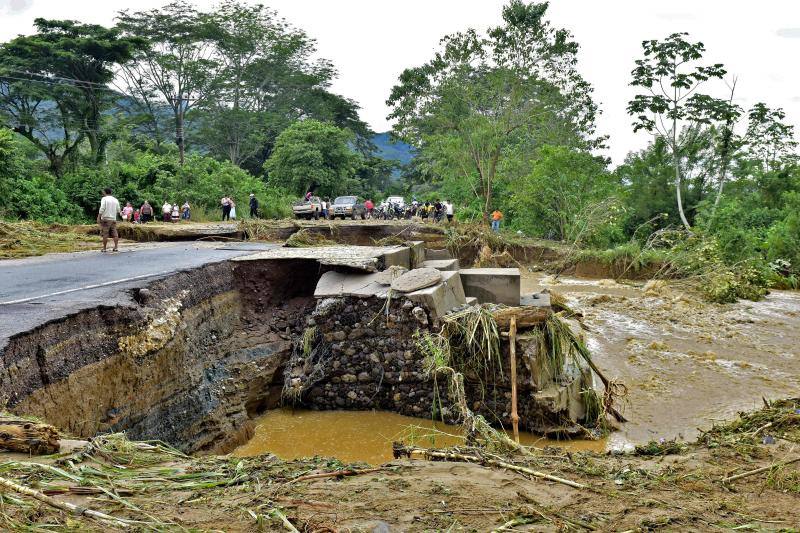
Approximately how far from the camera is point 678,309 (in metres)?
15.5

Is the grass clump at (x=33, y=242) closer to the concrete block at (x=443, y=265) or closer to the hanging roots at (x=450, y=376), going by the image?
the concrete block at (x=443, y=265)

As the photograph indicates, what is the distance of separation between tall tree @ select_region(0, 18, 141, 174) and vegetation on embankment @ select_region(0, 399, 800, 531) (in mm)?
25978

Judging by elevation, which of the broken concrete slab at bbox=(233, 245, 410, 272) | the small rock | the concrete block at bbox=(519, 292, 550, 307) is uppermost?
the broken concrete slab at bbox=(233, 245, 410, 272)

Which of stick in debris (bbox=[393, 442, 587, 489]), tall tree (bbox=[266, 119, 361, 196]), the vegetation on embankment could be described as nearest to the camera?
the vegetation on embankment

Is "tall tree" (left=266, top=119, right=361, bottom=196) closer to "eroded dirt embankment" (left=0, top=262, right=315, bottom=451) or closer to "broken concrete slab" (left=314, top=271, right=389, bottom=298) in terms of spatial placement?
"eroded dirt embankment" (left=0, top=262, right=315, bottom=451)

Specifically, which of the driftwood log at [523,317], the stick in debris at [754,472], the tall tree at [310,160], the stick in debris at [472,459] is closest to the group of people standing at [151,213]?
the tall tree at [310,160]

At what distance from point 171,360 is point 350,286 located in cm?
278

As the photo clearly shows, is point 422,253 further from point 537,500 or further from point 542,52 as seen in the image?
point 542,52

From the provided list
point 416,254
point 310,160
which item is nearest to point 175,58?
point 310,160

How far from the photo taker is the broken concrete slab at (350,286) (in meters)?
8.69

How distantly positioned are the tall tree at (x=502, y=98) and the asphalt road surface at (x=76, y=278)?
53.8 feet

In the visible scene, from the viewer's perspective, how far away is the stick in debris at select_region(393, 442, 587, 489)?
387cm

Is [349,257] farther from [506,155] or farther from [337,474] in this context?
[506,155]

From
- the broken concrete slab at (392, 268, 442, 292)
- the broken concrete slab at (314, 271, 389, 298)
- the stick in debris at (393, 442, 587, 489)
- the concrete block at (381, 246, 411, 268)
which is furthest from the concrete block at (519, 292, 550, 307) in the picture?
the stick in debris at (393, 442, 587, 489)
